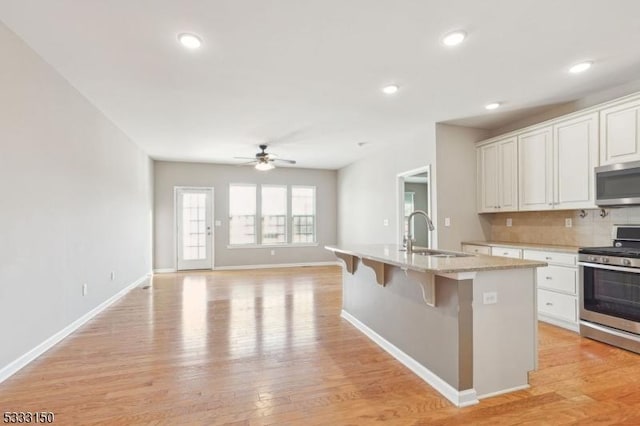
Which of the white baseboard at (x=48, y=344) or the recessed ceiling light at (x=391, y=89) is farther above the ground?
the recessed ceiling light at (x=391, y=89)

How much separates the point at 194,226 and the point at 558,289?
7198mm

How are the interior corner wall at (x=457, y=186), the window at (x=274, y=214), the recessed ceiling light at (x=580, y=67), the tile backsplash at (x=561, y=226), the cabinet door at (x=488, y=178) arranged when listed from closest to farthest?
the recessed ceiling light at (x=580, y=67), the tile backsplash at (x=561, y=226), the cabinet door at (x=488, y=178), the interior corner wall at (x=457, y=186), the window at (x=274, y=214)

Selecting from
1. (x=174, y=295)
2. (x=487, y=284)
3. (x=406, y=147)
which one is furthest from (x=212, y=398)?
(x=406, y=147)

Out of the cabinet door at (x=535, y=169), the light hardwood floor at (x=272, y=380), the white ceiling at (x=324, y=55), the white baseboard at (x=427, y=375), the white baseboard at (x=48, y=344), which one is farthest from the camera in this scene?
the cabinet door at (x=535, y=169)

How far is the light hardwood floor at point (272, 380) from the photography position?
6.49 ft

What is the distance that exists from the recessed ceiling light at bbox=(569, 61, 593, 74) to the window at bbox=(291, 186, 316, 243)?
20.6ft

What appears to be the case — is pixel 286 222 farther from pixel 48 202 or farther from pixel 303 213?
pixel 48 202

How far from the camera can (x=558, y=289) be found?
3549 millimetres

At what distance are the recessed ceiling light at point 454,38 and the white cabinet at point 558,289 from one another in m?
2.51

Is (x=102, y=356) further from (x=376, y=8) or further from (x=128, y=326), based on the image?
(x=376, y=8)

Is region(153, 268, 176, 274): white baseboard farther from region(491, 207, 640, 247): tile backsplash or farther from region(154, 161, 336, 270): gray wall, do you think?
region(491, 207, 640, 247): tile backsplash

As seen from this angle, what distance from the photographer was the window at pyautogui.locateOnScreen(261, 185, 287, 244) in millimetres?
8359

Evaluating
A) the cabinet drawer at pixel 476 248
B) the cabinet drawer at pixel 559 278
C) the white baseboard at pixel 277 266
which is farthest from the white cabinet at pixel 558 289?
the white baseboard at pixel 277 266

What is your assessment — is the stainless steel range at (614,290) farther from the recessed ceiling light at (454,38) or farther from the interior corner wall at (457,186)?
the recessed ceiling light at (454,38)
